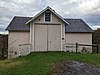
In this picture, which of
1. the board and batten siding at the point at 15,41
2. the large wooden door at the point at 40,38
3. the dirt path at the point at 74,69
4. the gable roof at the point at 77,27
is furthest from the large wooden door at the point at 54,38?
the dirt path at the point at 74,69

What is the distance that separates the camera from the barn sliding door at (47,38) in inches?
834

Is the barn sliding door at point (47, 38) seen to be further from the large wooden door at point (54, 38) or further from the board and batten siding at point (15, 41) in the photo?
the board and batten siding at point (15, 41)

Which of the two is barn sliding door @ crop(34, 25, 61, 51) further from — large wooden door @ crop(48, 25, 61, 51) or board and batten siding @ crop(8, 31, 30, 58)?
board and batten siding @ crop(8, 31, 30, 58)

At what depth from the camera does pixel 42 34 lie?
21203mm

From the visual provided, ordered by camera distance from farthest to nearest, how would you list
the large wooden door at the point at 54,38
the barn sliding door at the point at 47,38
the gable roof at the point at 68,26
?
the gable roof at the point at 68,26 < the large wooden door at the point at 54,38 < the barn sliding door at the point at 47,38

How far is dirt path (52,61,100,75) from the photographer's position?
1115cm

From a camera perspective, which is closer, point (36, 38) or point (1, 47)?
point (36, 38)

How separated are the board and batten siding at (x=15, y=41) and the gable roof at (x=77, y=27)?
5750mm

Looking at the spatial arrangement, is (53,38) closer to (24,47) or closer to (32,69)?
(24,47)

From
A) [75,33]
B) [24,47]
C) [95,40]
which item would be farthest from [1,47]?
[95,40]

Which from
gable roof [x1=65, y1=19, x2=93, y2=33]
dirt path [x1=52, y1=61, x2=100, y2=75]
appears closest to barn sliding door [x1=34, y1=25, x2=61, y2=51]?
gable roof [x1=65, y1=19, x2=93, y2=33]

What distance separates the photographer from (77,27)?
1162 inches

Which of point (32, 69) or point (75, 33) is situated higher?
point (75, 33)

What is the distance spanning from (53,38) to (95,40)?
1718 cm
